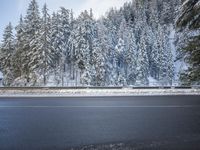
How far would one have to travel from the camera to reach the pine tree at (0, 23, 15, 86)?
51.0 metres

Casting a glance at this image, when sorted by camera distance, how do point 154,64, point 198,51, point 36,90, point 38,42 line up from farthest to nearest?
point 154,64 < point 38,42 < point 36,90 < point 198,51

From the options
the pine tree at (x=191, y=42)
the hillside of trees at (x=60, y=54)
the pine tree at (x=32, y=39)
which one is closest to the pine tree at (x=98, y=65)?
the hillside of trees at (x=60, y=54)

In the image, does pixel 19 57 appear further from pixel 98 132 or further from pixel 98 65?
pixel 98 132

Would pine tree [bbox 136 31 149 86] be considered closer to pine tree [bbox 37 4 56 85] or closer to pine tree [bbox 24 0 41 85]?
pine tree [bbox 37 4 56 85]

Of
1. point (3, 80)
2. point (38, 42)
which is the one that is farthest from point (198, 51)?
point (3, 80)

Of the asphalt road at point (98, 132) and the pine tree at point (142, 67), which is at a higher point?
the pine tree at point (142, 67)

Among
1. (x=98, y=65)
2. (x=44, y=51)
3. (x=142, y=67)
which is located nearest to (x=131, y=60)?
(x=142, y=67)

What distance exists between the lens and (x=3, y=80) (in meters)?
51.1

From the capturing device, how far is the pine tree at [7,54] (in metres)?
51.0

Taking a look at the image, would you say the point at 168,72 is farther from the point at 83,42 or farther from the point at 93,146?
the point at 93,146

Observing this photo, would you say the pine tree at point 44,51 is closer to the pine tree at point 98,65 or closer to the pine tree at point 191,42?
the pine tree at point 98,65

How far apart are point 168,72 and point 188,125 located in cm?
6485

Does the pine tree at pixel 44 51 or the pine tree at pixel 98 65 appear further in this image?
the pine tree at pixel 98 65

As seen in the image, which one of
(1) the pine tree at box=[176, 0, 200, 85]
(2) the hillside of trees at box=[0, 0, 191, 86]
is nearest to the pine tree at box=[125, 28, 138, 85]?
(2) the hillside of trees at box=[0, 0, 191, 86]
